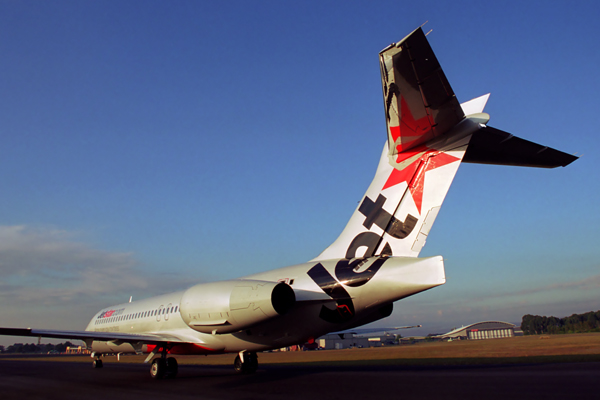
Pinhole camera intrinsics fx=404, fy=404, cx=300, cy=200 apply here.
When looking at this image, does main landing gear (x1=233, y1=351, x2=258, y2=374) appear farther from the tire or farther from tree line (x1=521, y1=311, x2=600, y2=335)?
tree line (x1=521, y1=311, x2=600, y2=335)

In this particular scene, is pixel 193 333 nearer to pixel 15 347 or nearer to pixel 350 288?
pixel 350 288

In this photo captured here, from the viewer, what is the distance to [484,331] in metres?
77.8

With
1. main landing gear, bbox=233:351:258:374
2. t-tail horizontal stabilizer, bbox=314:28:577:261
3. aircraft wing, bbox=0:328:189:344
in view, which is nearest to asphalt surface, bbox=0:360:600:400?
aircraft wing, bbox=0:328:189:344

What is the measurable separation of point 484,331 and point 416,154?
81.5 m

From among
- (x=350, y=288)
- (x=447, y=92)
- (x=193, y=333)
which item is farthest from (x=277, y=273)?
(x=447, y=92)

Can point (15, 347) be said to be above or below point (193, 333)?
below

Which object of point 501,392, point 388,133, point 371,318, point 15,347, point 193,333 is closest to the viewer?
point 501,392

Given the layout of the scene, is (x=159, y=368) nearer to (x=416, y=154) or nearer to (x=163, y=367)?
(x=163, y=367)

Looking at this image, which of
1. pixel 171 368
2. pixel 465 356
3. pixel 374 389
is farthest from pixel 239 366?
pixel 465 356

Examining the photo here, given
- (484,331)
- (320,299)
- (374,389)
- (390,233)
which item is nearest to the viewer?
(374,389)

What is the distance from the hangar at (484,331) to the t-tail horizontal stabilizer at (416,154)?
246 ft

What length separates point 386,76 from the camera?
5.79m

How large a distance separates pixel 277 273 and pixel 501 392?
17.1 ft

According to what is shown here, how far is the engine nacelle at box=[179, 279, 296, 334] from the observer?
838 centimetres
